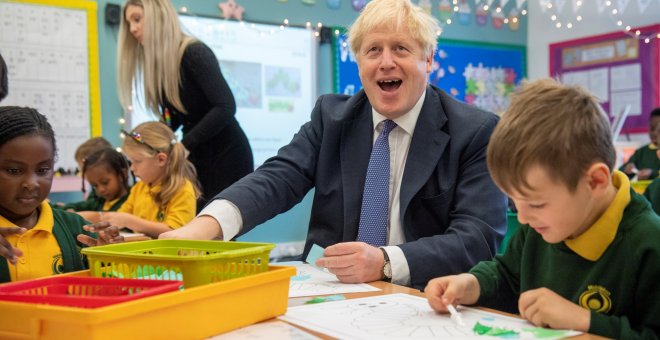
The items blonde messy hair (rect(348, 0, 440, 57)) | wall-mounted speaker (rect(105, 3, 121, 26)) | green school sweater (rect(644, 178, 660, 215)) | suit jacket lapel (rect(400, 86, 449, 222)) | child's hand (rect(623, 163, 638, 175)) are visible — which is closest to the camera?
suit jacket lapel (rect(400, 86, 449, 222))

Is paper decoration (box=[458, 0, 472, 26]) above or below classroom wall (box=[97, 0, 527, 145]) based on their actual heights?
above

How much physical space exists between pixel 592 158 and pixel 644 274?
0.18m

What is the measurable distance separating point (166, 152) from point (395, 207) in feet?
5.29

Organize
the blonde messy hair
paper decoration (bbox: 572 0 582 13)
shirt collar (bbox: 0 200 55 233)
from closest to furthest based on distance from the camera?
1. shirt collar (bbox: 0 200 55 233)
2. the blonde messy hair
3. paper decoration (bbox: 572 0 582 13)

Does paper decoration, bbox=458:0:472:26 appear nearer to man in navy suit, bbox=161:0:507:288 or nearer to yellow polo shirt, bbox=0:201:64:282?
man in navy suit, bbox=161:0:507:288

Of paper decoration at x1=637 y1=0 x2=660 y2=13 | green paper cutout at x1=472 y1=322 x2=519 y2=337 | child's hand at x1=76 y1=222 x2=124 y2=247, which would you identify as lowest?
green paper cutout at x1=472 y1=322 x2=519 y2=337

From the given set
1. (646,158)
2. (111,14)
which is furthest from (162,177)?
(646,158)

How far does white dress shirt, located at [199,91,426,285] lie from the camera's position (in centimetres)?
138

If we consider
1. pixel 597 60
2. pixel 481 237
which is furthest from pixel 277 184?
pixel 597 60

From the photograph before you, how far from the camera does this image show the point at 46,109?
4.23 metres

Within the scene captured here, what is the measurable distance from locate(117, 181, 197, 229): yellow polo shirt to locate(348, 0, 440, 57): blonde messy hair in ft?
4.53

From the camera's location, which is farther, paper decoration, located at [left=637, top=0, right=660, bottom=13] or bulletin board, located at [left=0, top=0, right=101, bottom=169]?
paper decoration, located at [left=637, top=0, right=660, bottom=13]

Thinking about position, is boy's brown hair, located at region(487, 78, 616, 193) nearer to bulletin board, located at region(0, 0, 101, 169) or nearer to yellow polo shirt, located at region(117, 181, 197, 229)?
yellow polo shirt, located at region(117, 181, 197, 229)

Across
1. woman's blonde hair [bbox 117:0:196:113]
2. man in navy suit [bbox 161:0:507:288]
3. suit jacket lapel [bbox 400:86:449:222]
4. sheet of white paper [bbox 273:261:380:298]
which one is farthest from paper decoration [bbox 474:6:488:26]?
sheet of white paper [bbox 273:261:380:298]
